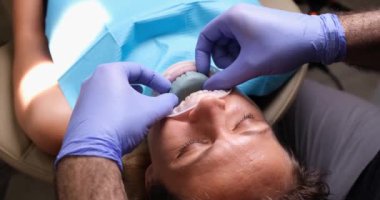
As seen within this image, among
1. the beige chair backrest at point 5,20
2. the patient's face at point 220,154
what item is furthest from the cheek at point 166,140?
the beige chair backrest at point 5,20

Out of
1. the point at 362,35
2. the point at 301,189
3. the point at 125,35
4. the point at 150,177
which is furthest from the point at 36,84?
the point at 362,35

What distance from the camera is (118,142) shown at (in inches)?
33.8

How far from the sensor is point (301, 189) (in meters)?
0.94

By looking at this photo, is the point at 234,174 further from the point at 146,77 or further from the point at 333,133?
the point at 333,133

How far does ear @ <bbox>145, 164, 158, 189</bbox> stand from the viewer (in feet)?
3.25

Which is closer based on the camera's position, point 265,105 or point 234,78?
point 234,78

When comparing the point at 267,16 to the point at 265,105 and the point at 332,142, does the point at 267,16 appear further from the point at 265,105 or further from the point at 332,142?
the point at 332,142

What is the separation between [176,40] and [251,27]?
0.70ft

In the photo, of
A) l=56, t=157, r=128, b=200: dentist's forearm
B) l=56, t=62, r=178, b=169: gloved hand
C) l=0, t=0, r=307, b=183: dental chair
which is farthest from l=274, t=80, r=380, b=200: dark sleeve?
l=56, t=157, r=128, b=200: dentist's forearm

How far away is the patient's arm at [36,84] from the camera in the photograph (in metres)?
1.04

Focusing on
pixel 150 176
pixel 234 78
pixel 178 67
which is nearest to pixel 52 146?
pixel 150 176

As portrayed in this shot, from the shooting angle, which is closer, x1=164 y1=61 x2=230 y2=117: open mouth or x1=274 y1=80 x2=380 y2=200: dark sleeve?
x1=164 y1=61 x2=230 y2=117: open mouth

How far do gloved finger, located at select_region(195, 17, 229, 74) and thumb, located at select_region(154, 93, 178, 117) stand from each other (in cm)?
13

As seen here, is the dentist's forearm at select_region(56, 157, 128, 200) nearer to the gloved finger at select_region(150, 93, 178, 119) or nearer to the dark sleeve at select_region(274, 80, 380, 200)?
the gloved finger at select_region(150, 93, 178, 119)
